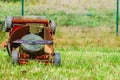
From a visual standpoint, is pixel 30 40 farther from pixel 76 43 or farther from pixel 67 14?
pixel 67 14

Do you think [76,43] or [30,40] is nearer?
[30,40]

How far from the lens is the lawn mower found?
8719mm

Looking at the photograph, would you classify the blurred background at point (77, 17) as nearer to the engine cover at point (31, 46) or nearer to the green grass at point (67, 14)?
the green grass at point (67, 14)

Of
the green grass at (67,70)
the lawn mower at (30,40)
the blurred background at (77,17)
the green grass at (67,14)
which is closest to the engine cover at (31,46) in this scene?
the lawn mower at (30,40)

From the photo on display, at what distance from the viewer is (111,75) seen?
7492 millimetres

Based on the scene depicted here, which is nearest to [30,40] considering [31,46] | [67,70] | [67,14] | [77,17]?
[31,46]

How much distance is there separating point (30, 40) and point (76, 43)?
7.14m

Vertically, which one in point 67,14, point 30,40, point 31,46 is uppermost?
point 30,40

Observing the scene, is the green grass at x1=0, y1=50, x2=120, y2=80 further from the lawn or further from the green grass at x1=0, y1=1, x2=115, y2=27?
the green grass at x1=0, y1=1, x2=115, y2=27

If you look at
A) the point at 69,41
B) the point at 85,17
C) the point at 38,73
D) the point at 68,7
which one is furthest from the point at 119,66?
the point at 68,7

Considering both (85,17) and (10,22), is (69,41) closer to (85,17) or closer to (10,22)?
(85,17)

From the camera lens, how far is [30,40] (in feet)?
29.5

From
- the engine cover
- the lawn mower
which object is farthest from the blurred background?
the engine cover

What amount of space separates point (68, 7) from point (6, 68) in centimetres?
1546
